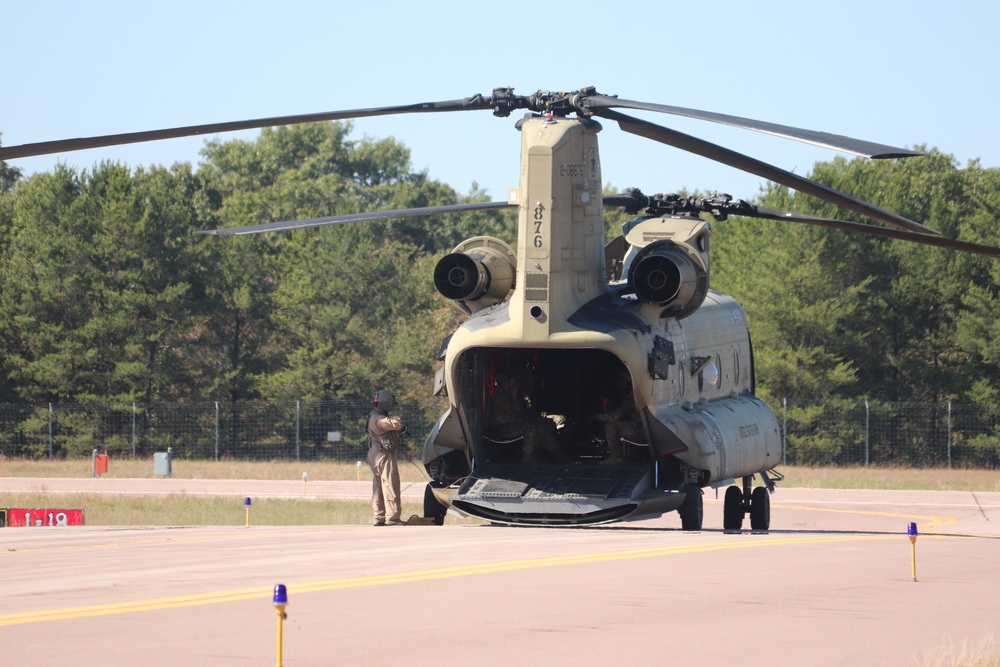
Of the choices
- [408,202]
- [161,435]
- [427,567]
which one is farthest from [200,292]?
[427,567]

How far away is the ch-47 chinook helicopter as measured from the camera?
1906 centimetres

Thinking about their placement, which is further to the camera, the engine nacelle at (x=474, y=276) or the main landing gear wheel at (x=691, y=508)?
the engine nacelle at (x=474, y=276)

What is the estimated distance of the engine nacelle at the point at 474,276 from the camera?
20.7m

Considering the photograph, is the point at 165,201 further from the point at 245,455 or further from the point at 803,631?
the point at 803,631

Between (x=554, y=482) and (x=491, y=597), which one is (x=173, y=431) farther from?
(x=491, y=597)

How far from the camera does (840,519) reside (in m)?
31.5

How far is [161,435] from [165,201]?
1450cm

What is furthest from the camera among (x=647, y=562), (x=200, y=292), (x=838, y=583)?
(x=200, y=292)

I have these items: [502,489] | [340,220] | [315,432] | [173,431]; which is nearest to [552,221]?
[340,220]

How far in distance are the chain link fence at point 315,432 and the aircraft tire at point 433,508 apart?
31.5 m

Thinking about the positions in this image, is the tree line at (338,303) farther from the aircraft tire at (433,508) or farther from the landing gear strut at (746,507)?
the aircraft tire at (433,508)

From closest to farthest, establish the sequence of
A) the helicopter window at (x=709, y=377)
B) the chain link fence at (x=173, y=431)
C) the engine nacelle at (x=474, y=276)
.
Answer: the engine nacelle at (x=474, y=276) → the helicopter window at (x=709, y=377) → the chain link fence at (x=173, y=431)

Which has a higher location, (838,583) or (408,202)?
(408,202)

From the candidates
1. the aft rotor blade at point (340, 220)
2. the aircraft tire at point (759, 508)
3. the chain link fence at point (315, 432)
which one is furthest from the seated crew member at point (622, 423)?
the chain link fence at point (315, 432)
